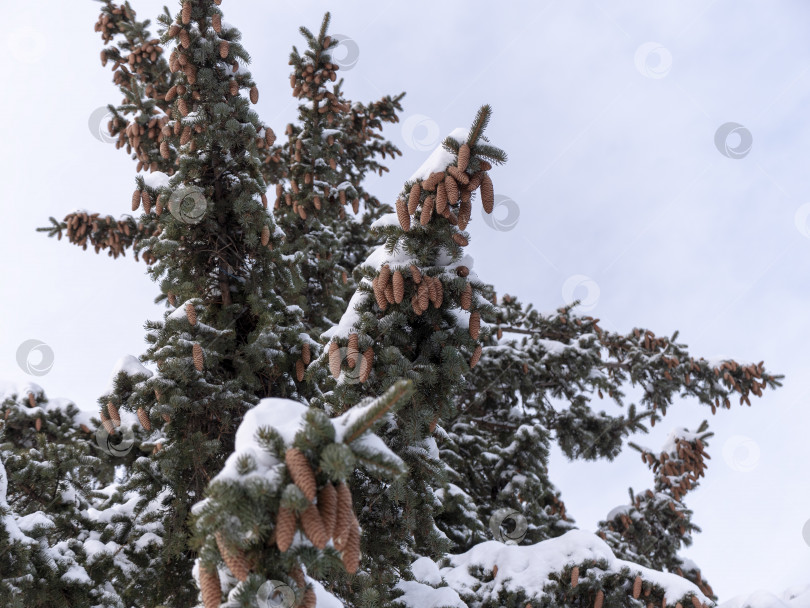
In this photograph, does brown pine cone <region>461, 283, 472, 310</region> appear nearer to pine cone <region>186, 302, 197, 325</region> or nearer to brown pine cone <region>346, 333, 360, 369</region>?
brown pine cone <region>346, 333, 360, 369</region>

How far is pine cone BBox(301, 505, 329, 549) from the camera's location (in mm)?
2072

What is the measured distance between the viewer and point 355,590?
4734 millimetres

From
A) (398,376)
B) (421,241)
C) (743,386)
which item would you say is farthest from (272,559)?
(743,386)

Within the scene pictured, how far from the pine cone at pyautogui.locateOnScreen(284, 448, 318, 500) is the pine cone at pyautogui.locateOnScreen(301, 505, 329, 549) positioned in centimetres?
5

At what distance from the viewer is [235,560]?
221 cm

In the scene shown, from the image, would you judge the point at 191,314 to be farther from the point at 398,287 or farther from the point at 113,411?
the point at 398,287

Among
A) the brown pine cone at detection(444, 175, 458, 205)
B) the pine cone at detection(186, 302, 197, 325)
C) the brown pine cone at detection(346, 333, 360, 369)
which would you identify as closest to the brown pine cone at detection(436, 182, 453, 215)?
the brown pine cone at detection(444, 175, 458, 205)

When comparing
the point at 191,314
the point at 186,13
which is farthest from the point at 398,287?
the point at 186,13

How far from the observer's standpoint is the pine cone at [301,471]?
2.14 metres

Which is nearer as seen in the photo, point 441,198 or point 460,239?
point 441,198

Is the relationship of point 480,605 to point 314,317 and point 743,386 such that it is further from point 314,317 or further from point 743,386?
point 743,386

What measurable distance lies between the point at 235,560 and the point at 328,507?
0.40 m

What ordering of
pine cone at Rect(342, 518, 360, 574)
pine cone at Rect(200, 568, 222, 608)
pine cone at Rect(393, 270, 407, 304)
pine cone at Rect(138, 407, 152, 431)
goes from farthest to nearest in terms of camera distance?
pine cone at Rect(138, 407, 152, 431) < pine cone at Rect(393, 270, 407, 304) < pine cone at Rect(200, 568, 222, 608) < pine cone at Rect(342, 518, 360, 574)

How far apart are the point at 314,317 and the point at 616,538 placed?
5919 mm
